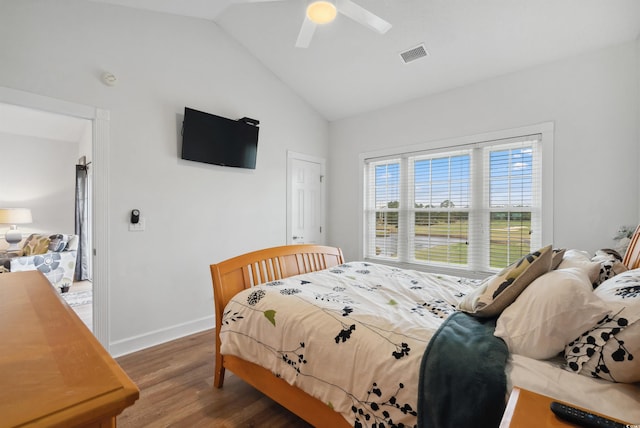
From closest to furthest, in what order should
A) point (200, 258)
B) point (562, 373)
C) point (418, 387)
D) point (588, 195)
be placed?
1. point (562, 373)
2. point (418, 387)
3. point (588, 195)
4. point (200, 258)

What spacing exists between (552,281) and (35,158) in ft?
25.8

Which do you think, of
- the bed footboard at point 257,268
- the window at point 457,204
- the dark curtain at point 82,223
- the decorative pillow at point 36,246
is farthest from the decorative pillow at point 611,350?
the dark curtain at point 82,223

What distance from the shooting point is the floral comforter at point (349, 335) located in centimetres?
125

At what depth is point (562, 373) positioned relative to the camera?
1.00 m

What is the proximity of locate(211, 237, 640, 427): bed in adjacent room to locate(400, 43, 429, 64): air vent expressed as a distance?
7.91ft

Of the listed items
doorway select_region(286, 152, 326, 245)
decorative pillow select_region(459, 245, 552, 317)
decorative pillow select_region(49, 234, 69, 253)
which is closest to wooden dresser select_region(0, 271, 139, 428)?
decorative pillow select_region(459, 245, 552, 317)

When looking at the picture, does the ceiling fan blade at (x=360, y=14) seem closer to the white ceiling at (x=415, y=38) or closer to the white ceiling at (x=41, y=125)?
the white ceiling at (x=415, y=38)

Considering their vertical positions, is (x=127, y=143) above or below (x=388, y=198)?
above

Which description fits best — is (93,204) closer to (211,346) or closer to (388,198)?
(211,346)

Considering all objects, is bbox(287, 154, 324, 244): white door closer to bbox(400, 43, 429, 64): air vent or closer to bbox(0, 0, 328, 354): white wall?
bbox(0, 0, 328, 354): white wall

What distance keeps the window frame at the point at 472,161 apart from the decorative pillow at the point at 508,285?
196 cm

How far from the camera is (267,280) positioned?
2416 millimetres

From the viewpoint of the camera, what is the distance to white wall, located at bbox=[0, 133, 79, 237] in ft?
17.6

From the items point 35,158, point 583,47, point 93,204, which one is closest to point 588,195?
point 583,47
